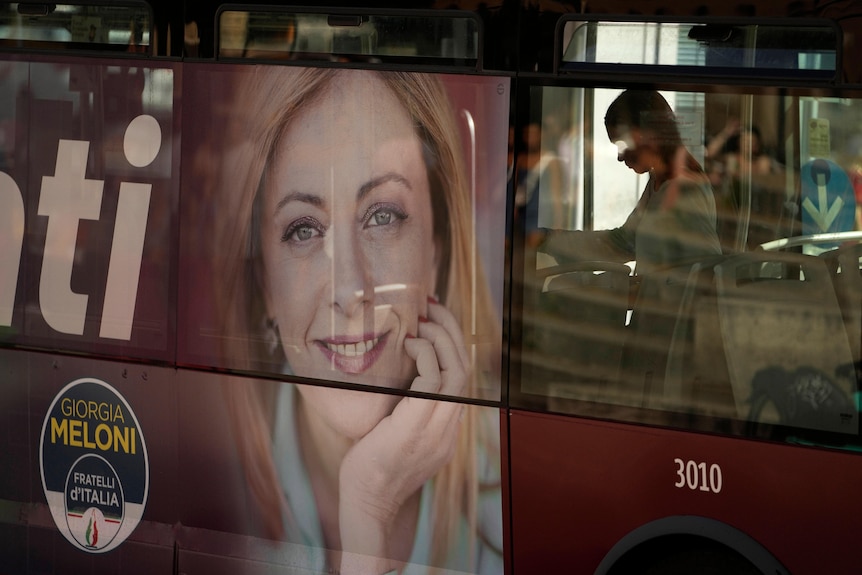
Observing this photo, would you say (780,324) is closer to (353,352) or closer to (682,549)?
(682,549)

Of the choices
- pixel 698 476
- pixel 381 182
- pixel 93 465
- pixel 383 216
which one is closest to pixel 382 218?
pixel 383 216

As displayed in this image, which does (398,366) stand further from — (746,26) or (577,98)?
(746,26)

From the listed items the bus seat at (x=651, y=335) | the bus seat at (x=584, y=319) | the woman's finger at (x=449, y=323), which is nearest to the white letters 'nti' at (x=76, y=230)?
the woman's finger at (x=449, y=323)

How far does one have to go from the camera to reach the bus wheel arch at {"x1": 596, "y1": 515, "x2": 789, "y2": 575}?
13.3ft

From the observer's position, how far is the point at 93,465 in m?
5.26

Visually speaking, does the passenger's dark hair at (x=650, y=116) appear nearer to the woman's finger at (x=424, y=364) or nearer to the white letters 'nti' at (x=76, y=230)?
the woman's finger at (x=424, y=364)

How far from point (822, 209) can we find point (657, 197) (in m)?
0.55

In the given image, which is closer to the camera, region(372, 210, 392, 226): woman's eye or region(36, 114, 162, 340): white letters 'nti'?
region(372, 210, 392, 226): woman's eye

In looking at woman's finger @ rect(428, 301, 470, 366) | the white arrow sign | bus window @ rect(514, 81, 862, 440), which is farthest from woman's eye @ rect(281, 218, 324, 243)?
the white arrow sign

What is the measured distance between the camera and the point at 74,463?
531cm

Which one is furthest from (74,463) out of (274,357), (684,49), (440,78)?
(684,49)

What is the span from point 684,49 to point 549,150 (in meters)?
0.58

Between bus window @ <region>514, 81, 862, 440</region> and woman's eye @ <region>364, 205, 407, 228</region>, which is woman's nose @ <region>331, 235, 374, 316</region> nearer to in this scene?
woman's eye @ <region>364, 205, 407, 228</region>

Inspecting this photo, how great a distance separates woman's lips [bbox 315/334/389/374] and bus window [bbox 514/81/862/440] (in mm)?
592
